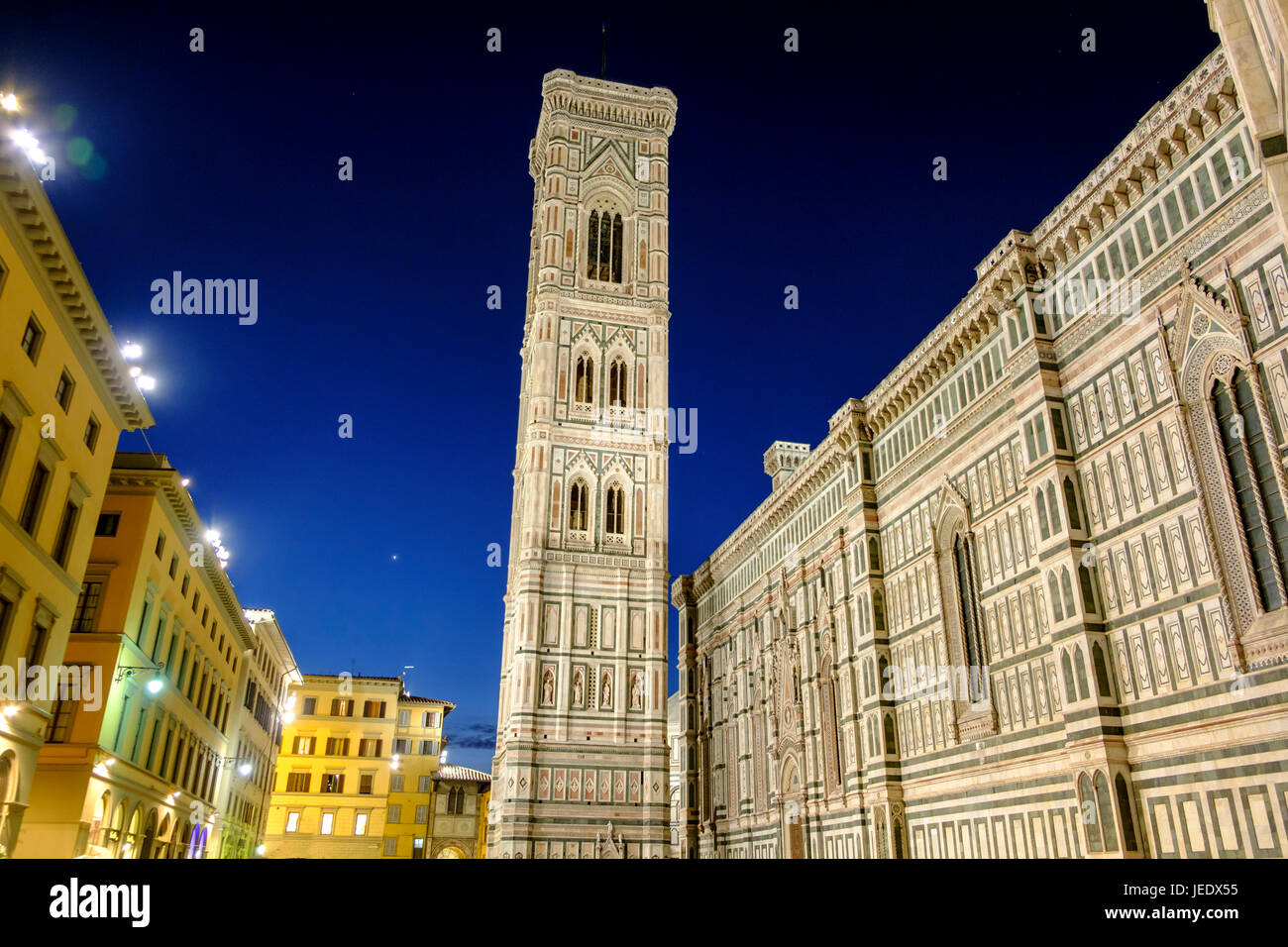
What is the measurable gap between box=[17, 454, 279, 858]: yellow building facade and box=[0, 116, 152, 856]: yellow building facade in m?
3.17

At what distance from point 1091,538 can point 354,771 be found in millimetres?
54844

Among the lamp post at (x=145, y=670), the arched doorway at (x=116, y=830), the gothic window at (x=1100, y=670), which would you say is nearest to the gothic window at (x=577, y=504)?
the lamp post at (x=145, y=670)

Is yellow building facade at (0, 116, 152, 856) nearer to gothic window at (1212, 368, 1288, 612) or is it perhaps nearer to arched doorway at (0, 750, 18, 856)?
arched doorway at (0, 750, 18, 856)

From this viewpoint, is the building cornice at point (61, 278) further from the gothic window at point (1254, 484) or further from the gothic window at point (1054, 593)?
the gothic window at point (1254, 484)

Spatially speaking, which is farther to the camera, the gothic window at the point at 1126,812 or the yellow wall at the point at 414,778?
the yellow wall at the point at 414,778

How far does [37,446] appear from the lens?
1836 cm

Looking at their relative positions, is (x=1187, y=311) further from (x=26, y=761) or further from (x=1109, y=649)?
(x=26, y=761)

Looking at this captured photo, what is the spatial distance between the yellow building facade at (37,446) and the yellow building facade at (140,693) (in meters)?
3.17

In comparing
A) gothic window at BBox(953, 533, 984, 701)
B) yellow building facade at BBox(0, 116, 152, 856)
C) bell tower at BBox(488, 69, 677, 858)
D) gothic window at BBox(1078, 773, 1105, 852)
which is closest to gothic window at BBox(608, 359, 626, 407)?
bell tower at BBox(488, 69, 677, 858)

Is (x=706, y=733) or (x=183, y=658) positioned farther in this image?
(x=706, y=733)

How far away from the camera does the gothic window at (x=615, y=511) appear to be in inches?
1866
